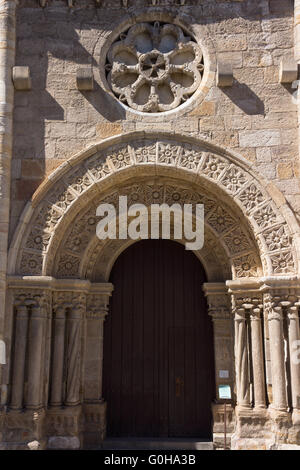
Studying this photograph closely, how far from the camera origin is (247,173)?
7441 millimetres

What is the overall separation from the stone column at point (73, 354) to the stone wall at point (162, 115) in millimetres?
1691

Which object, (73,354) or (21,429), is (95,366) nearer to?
(73,354)

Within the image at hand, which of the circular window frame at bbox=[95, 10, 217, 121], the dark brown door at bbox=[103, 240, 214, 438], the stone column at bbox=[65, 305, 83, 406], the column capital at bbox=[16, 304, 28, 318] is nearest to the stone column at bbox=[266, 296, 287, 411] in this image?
the dark brown door at bbox=[103, 240, 214, 438]

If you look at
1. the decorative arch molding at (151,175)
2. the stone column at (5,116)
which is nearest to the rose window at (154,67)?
the decorative arch molding at (151,175)

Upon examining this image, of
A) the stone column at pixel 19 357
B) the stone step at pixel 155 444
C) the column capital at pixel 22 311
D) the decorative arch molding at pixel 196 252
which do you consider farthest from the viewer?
the decorative arch molding at pixel 196 252

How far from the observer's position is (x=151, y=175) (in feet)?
25.5

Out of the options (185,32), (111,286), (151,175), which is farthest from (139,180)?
(185,32)

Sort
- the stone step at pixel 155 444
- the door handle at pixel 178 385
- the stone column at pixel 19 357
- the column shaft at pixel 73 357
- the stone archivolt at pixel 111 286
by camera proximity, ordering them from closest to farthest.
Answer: the stone column at pixel 19 357, the stone archivolt at pixel 111 286, the column shaft at pixel 73 357, the stone step at pixel 155 444, the door handle at pixel 178 385

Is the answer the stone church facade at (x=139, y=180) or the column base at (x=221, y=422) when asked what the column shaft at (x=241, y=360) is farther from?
the column base at (x=221, y=422)

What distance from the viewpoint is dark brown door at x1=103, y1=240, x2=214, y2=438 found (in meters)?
7.80

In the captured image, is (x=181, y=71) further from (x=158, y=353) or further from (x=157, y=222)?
(x=158, y=353)

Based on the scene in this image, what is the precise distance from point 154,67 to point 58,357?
15.4ft

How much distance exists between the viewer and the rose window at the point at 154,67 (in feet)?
25.9
